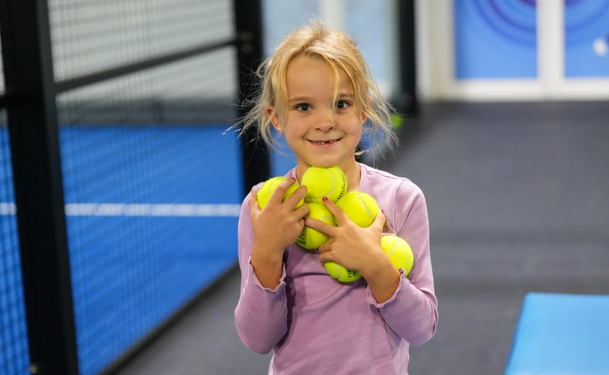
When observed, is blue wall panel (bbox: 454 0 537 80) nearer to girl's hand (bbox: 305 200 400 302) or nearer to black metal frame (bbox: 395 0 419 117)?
black metal frame (bbox: 395 0 419 117)

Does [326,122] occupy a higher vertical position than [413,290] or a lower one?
higher

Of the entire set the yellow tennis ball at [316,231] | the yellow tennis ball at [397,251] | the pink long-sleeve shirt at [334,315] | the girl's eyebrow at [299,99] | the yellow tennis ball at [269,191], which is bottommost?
the pink long-sleeve shirt at [334,315]

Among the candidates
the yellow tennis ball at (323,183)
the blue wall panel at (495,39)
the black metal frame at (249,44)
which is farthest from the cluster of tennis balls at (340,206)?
the blue wall panel at (495,39)

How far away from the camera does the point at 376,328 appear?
1334 millimetres

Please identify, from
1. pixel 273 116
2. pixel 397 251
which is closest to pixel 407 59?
pixel 273 116

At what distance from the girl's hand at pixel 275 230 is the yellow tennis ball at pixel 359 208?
71 millimetres

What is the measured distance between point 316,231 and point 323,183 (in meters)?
0.08

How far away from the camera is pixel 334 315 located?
4.38 feet

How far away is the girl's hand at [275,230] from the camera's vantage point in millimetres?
1246

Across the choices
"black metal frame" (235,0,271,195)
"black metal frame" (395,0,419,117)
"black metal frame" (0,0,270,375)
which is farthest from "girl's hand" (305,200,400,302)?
"black metal frame" (395,0,419,117)

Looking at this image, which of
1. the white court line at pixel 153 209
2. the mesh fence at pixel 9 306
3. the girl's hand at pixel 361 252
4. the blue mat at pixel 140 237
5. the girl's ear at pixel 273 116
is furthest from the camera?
the white court line at pixel 153 209

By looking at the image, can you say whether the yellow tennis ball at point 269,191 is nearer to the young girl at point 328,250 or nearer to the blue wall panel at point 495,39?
the young girl at point 328,250

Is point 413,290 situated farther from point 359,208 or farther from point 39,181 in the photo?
point 39,181

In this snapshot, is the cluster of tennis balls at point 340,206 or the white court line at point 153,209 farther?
the white court line at point 153,209
